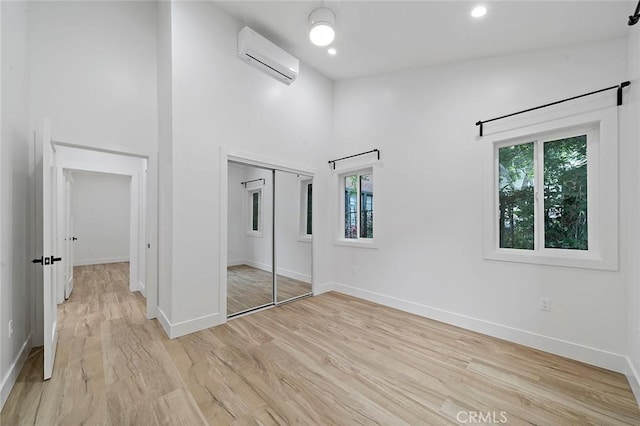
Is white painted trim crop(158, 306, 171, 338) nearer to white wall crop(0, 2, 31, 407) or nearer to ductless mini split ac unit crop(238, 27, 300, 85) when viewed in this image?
white wall crop(0, 2, 31, 407)

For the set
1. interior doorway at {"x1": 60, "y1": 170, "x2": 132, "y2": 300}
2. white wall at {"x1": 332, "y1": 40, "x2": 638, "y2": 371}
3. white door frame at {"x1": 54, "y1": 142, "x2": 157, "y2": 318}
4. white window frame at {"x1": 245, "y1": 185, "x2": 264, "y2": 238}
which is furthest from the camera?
interior doorway at {"x1": 60, "y1": 170, "x2": 132, "y2": 300}

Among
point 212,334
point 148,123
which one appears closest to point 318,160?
point 148,123

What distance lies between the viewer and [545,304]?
233 centimetres

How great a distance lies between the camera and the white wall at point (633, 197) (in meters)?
1.77

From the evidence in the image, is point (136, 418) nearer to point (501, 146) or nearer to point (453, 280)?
point (453, 280)

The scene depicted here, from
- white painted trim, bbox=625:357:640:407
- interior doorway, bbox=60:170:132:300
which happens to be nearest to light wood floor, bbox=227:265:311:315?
white painted trim, bbox=625:357:640:407

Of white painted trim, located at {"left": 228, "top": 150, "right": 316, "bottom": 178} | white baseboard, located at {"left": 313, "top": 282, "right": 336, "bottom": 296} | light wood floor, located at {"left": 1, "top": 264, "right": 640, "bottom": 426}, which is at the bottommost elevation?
light wood floor, located at {"left": 1, "top": 264, "right": 640, "bottom": 426}

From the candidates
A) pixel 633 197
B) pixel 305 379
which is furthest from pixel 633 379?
pixel 305 379

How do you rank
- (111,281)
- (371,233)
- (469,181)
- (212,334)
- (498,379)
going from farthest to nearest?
(111,281) → (371,233) → (469,181) → (212,334) → (498,379)

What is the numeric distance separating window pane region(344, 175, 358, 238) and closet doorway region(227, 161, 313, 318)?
2.40 feet

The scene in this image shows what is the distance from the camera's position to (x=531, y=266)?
7.94ft

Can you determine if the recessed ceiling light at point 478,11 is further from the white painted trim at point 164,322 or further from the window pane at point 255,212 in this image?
the white painted trim at point 164,322

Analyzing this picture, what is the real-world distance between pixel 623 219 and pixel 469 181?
46.5 inches

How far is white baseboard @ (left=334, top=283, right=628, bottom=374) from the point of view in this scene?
6.77ft
